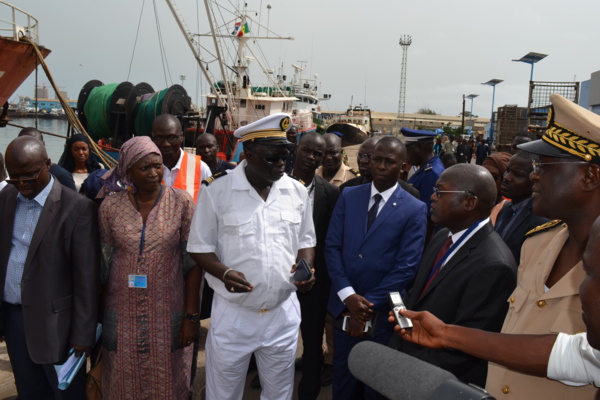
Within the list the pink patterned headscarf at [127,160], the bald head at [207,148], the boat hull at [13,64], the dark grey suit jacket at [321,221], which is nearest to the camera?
the pink patterned headscarf at [127,160]

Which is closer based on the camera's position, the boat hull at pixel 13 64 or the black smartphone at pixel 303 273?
the black smartphone at pixel 303 273

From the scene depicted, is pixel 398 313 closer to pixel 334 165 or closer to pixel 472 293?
pixel 472 293

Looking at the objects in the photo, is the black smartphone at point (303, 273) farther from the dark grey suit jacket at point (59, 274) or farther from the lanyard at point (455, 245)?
the dark grey suit jacket at point (59, 274)

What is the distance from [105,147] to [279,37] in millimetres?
14074

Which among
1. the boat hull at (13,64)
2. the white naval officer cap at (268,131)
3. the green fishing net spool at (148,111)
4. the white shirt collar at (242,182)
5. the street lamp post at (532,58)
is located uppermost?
the street lamp post at (532,58)

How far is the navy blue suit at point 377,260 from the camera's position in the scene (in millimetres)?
3016

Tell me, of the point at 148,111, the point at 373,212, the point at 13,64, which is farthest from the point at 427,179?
the point at 13,64

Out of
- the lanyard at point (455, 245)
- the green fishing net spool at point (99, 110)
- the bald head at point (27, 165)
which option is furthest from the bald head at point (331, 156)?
the green fishing net spool at point (99, 110)

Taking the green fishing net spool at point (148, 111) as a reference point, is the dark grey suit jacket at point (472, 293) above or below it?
below

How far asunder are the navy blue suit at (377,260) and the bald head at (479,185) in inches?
26.2

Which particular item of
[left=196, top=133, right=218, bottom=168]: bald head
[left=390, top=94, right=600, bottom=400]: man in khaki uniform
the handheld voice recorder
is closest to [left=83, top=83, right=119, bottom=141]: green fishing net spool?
[left=196, top=133, right=218, bottom=168]: bald head

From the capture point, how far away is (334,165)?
501 centimetres

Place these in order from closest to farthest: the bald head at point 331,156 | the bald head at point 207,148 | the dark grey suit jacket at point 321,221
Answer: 1. the dark grey suit jacket at point 321,221
2. the bald head at point 331,156
3. the bald head at point 207,148

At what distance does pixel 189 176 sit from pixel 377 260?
1.92 meters
